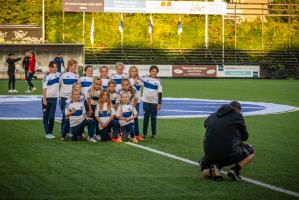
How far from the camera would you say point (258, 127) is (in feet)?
63.9

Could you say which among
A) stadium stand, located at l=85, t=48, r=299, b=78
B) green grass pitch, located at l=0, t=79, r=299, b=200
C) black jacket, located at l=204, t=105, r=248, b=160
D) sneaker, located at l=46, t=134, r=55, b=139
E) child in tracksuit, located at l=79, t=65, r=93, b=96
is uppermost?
stadium stand, located at l=85, t=48, r=299, b=78

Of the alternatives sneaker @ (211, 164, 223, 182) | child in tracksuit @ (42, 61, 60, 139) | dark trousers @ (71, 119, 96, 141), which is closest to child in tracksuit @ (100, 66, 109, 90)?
child in tracksuit @ (42, 61, 60, 139)

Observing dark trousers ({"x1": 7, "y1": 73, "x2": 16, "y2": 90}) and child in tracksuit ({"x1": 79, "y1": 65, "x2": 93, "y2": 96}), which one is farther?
dark trousers ({"x1": 7, "y1": 73, "x2": 16, "y2": 90})

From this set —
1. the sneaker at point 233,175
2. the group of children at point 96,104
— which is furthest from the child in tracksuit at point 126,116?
the sneaker at point 233,175

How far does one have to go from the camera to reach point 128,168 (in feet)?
40.0

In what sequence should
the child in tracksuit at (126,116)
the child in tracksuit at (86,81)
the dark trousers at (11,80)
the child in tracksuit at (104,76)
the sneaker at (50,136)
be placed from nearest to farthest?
the child in tracksuit at (126,116) < the sneaker at (50,136) < the child in tracksuit at (86,81) < the child in tracksuit at (104,76) < the dark trousers at (11,80)

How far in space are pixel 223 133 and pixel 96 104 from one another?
236 inches

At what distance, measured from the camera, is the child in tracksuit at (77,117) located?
1617 cm

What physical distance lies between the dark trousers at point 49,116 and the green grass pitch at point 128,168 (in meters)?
0.32

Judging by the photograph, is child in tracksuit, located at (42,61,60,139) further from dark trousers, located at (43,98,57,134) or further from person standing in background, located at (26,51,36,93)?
person standing in background, located at (26,51,36,93)

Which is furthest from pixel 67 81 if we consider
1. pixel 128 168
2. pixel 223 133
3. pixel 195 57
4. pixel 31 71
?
pixel 195 57

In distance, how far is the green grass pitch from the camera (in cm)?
1009

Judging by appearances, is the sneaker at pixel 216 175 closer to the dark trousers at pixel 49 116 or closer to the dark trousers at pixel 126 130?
the dark trousers at pixel 126 130

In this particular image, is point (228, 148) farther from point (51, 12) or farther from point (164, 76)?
point (51, 12)
